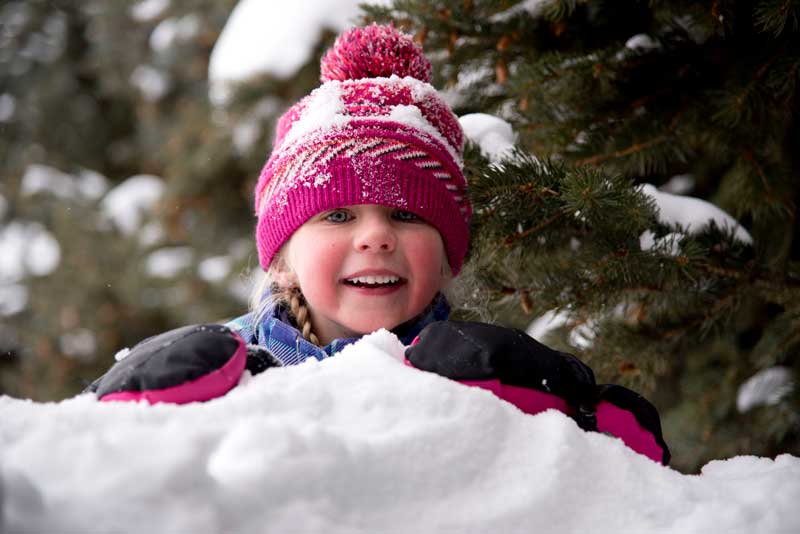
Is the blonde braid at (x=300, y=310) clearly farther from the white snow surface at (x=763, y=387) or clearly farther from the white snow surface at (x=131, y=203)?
the white snow surface at (x=131, y=203)

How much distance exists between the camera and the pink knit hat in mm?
1912

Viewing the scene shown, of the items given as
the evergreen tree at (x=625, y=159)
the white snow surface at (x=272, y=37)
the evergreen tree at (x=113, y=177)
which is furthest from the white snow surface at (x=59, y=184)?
the evergreen tree at (x=625, y=159)

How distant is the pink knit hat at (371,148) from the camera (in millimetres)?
1912

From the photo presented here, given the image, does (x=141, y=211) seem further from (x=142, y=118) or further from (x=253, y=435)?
(x=253, y=435)

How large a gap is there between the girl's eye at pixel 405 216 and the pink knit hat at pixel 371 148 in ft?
0.12

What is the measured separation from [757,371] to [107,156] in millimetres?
8530

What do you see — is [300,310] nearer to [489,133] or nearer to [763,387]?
[489,133]

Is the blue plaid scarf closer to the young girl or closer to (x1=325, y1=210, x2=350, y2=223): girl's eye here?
the young girl

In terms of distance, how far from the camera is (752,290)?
1.99m

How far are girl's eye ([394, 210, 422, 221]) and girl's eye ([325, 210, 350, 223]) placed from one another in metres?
0.13

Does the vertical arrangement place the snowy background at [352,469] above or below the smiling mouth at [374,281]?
above

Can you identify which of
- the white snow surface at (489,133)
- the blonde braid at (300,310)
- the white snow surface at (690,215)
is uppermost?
the white snow surface at (489,133)

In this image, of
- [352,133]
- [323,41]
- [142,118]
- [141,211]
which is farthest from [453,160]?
[142,118]

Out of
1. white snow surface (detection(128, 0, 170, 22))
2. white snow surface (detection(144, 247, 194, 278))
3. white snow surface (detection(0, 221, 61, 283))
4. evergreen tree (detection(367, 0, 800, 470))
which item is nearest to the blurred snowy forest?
evergreen tree (detection(367, 0, 800, 470))
